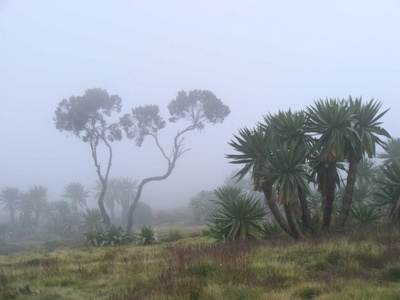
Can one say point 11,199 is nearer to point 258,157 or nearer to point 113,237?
point 113,237

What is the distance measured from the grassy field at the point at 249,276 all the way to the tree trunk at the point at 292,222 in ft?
5.02

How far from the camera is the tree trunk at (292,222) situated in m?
13.2

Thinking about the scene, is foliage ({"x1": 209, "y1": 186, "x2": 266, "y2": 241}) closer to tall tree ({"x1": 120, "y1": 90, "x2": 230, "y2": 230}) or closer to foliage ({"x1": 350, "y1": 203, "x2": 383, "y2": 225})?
foliage ({"x1": 350, "y1": 203, "x2": 383, "y2": 225})

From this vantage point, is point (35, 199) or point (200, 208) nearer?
point (200, 208)

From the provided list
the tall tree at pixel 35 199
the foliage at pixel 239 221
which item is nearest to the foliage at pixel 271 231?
the foliage at pixel 239 221

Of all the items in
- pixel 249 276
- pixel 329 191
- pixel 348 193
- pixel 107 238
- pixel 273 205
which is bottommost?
pixel 107 238

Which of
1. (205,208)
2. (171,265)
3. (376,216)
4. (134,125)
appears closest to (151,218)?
(205,208)

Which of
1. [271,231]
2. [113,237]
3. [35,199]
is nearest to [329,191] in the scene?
[271,231]

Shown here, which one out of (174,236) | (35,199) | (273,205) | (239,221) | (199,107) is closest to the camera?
(273,205)

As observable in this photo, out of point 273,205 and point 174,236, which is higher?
point 273,205

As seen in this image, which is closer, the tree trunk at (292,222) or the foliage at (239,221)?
the tree trunk at (292,222)

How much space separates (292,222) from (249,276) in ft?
19.5

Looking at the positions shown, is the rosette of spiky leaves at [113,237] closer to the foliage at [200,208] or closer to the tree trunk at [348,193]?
the tree trunk at [348,193]

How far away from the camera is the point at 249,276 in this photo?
7.96 meters
